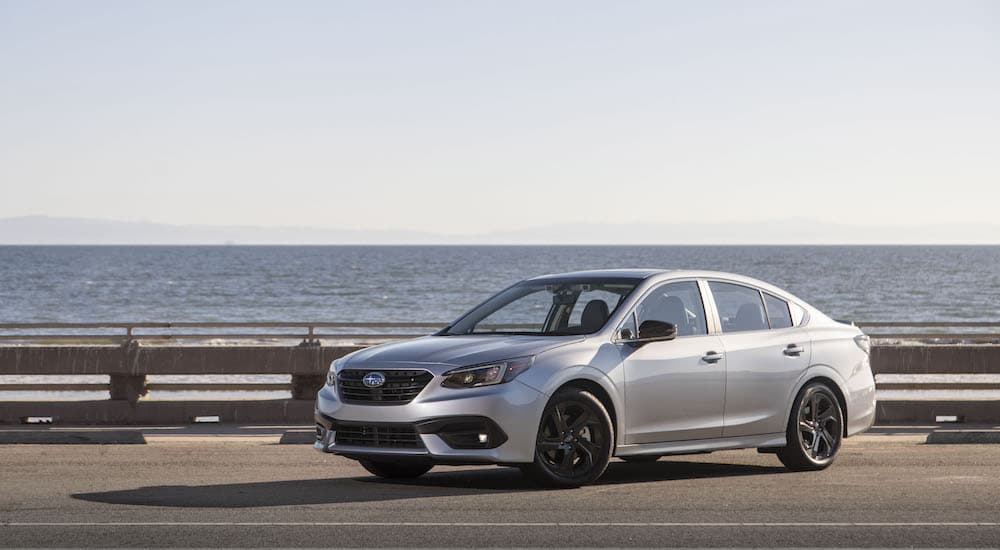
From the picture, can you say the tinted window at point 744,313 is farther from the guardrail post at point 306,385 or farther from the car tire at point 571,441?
the guardrail post at point 306,385

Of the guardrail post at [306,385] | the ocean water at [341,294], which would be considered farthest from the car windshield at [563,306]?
the ocean water at [341,294]

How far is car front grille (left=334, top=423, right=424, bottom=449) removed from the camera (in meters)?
10.3

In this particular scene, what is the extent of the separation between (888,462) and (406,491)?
4.38 m

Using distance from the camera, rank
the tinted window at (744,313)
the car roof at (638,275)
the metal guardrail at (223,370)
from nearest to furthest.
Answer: the car roof at (638,275)
the tinted window at (744,313)
the metal guardrail at (223,370)

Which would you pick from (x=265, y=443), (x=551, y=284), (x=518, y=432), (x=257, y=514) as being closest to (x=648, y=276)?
(x=551, y=284)

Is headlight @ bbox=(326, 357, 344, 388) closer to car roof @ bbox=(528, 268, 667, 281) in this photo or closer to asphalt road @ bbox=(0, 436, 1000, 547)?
asphalt road @ bbox=(0, 436, 1000, 547)

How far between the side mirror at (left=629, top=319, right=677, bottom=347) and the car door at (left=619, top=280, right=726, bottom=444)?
0.07 m

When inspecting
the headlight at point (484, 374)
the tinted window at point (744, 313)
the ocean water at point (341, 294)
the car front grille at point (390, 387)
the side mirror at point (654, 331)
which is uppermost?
the tinted window at point (744, 313)

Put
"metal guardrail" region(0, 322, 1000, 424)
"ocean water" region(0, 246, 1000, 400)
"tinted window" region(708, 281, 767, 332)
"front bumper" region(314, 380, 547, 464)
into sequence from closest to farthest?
"front bumper" region(314, 380, 547, 464) < "tinted window" region(708, 281, 767, 332) < "metal guardrail" region(0, 322, 1000, 424) < "ocean water" region(0, 246, 1000, 400)

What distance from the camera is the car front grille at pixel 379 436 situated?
10297 mm

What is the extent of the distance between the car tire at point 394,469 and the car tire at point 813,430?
2883mm

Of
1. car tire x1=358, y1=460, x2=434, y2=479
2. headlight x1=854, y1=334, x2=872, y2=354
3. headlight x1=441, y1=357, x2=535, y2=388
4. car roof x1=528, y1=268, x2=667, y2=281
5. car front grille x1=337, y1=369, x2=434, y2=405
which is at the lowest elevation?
car tire x1=358, y1=460, x2=434, y2=479

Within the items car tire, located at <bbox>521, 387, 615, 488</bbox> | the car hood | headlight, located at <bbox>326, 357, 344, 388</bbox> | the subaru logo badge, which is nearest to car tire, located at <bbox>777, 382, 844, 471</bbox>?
car tire, located at <bbox>521, 387, 615, 488</bbox>

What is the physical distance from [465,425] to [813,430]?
3298 millimetres
